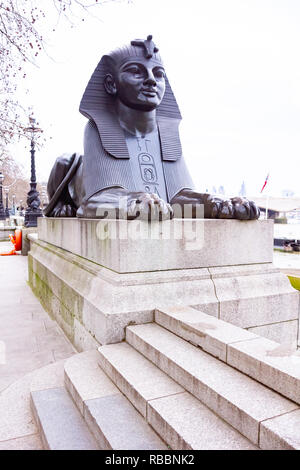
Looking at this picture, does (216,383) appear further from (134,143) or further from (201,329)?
(134,143)

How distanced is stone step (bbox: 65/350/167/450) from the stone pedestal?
0.42 meters

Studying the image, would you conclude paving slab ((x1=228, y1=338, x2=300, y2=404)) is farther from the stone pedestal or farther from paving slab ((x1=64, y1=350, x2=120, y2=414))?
the stone pedestal

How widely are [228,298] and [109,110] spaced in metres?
2.93

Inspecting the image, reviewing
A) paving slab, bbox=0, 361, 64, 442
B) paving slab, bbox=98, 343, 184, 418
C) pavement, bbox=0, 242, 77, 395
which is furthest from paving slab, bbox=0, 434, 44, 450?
pavement, bbox=0, 242, 77, 395

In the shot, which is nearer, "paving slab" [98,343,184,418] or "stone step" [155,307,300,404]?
"stone step" [155,307,300,404]

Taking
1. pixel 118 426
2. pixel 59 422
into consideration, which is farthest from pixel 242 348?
pixel 59 422

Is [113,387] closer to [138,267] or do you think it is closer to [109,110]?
[138,267]

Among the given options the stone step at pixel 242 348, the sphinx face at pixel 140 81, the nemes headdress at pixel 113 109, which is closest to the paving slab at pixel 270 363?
the stone step at pixel 242 348

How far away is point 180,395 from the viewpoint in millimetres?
→ 2277

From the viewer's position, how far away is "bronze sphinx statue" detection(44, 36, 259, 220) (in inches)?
166

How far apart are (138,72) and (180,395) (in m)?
3.75

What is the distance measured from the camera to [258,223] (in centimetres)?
412

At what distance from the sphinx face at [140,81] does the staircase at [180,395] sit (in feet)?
9.27

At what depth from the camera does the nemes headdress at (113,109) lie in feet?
14.3
